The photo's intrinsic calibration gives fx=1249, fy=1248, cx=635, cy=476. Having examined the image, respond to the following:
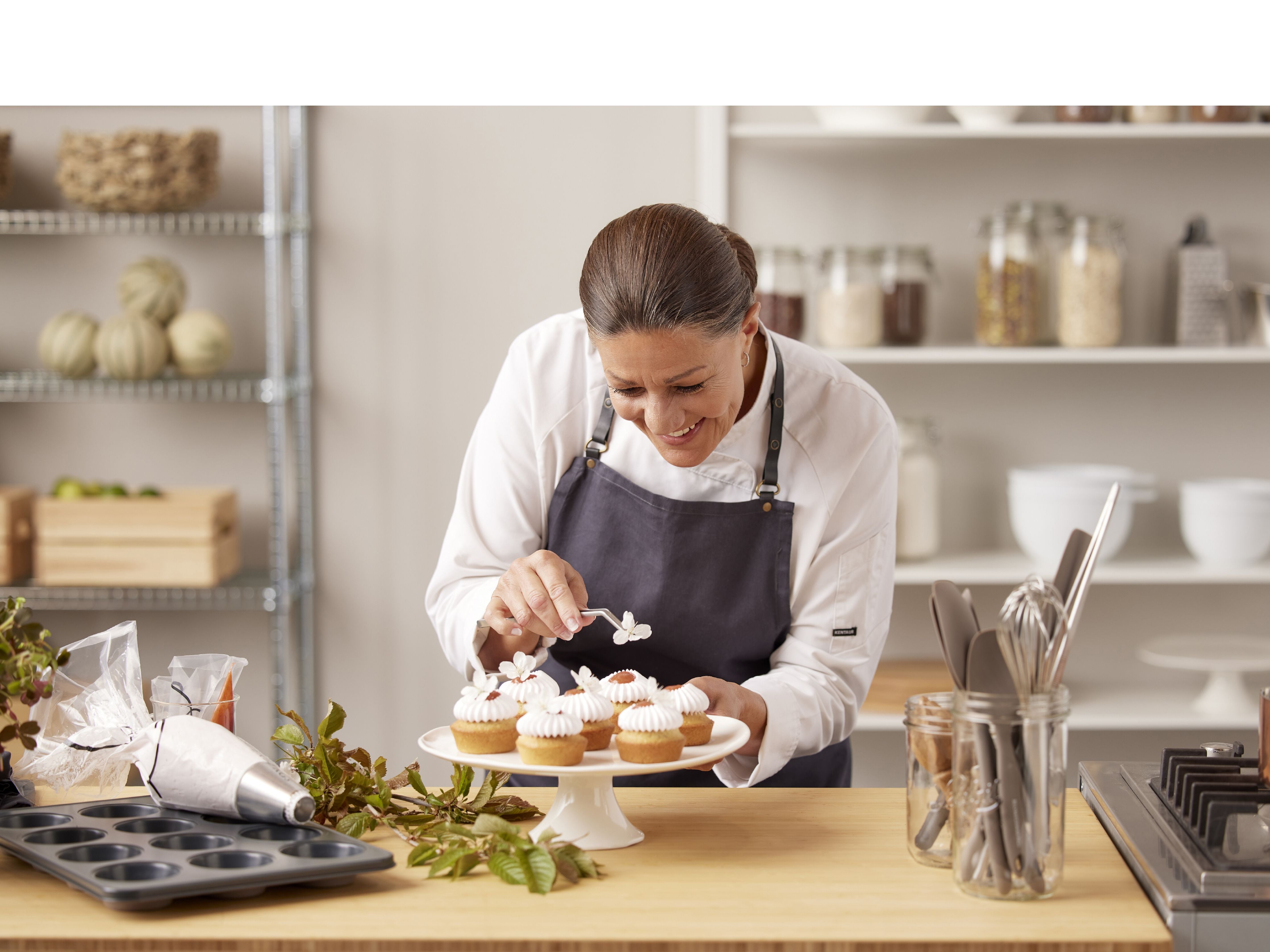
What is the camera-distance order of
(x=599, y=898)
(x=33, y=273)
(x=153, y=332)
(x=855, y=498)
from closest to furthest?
(x=599, y=898) → (x=855, y=498) → (x=153, y=332) → (x=33, y=273)

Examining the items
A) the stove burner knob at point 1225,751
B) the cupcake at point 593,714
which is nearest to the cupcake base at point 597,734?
the cupcake at point 593,714

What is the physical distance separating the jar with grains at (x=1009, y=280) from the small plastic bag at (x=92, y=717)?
200cm

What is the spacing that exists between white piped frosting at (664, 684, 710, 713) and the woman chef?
26cm

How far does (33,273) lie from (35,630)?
208cm

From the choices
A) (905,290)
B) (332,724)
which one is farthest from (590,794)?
(905,290)

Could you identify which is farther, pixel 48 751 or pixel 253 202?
pixel 253 202

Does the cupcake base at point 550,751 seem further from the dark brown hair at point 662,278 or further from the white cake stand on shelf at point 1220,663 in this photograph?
the white cake stand on shelf at point 1220,663

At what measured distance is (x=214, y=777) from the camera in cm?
119

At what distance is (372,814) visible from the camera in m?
1.28

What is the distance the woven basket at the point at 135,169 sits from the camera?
274cm
